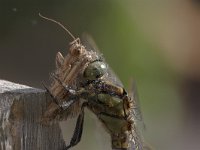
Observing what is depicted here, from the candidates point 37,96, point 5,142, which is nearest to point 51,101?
point 37,96

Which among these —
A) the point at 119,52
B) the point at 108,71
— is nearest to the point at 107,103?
the point at 108,71

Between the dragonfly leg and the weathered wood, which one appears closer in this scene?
the weathered wood

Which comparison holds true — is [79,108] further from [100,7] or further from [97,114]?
[100,7]

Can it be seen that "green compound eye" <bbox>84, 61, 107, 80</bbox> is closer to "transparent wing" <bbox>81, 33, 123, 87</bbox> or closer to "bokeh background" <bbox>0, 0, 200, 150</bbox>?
"transparent wing" <bbox>81, 33, 123, 87</bbox>

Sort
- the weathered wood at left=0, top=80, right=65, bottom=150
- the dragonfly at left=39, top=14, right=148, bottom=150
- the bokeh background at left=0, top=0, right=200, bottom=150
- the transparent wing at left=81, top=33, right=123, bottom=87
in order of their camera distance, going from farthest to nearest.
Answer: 1. the bokeh background at left=0, top=0, right=200, bottom=150
2. the transparent wing at left=81, top=33, right=123, bottom=87
3. the dragonfly at left=39, top=14, right=148, bottom=150
4. the weathered wood at left=0, top=80, right=65, bottom=150

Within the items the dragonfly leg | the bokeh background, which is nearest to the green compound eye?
the dragonfly leg

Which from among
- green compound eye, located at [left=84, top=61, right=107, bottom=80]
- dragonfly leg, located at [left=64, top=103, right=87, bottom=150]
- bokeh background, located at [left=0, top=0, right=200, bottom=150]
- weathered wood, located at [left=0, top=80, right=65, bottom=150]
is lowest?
weathered wood, located at [left=0, top=80, right=65, bottom=150]

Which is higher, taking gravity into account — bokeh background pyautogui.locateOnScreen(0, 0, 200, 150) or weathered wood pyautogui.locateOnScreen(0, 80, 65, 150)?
bokeh background pyautogui.locateOnScreen(0, 0, 200, 150)
